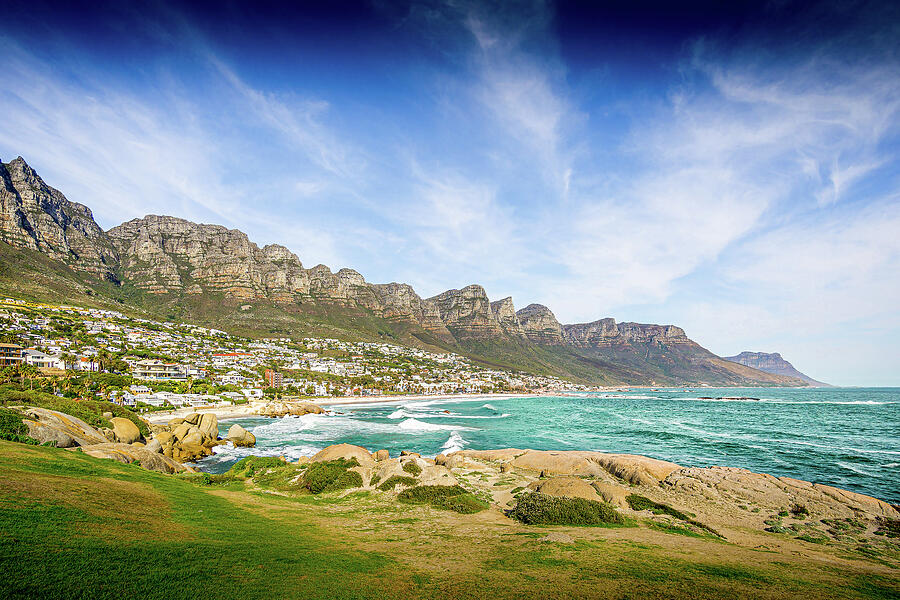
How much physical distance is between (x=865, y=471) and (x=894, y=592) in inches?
1205

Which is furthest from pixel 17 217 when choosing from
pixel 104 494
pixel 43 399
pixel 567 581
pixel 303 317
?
pixel 567 581

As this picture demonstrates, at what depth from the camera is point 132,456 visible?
19078 mm

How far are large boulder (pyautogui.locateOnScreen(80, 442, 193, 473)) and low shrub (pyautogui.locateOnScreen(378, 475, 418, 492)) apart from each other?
11856 mm

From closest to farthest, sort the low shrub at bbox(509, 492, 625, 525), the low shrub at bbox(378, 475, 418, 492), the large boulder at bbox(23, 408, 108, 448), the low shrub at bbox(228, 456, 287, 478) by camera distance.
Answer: the low shrub at bbox(509, 492, 625, 525), the large boulder at bbox(23, 408, 108, 448), the low shrub at bbox(378, 475, 418, 492), the low shrub at bbox(228, 456, 287, 478)

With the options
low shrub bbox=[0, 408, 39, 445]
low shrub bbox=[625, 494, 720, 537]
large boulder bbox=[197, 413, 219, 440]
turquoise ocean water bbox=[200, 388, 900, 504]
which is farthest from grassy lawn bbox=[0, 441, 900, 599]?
large boulder bbox=[197, 413, 219, 440]

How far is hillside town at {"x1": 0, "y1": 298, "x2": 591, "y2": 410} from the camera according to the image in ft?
214

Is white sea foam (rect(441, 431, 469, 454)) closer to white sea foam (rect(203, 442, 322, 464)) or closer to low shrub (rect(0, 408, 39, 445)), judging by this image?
white sea foam (rect(203, 442, 322, 464))

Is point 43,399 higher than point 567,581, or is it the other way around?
point 567,581

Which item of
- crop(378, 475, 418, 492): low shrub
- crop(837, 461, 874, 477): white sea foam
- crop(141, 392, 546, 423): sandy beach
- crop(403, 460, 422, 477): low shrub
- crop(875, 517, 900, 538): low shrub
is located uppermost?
crop(875, 517, 900, 538): low shrub

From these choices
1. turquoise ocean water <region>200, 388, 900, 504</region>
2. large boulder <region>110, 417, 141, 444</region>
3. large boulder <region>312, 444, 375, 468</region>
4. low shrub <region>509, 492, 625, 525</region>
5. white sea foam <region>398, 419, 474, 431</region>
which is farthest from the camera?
white sea foam <region>398, 419, 474, 431</region>

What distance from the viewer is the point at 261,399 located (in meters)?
85.8

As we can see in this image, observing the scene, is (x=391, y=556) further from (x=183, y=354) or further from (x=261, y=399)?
(x=183, y=354)

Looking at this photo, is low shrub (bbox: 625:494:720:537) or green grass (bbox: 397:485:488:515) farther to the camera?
green grass (bbox: 397:485:488:515)

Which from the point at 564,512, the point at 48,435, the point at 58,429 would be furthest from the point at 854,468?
the point at 58,429
